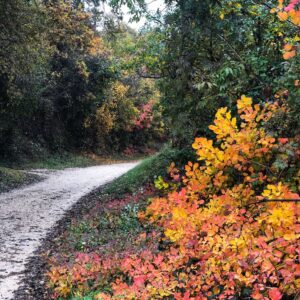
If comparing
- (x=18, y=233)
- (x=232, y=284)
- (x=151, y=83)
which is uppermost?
(x=151, y=83)

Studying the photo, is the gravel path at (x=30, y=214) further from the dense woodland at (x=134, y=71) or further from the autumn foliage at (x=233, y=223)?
the dense woodland at (x=134, y=71)

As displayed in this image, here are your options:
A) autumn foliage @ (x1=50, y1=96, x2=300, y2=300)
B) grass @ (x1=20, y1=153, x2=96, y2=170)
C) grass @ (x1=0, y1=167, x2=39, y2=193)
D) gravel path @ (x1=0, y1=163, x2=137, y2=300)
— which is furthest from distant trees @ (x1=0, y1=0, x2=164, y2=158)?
autumn foliage @ (x1=50, y1=96, x2=300, y2=300)

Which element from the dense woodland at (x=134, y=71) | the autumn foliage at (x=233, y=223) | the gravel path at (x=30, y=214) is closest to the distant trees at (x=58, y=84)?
the dense woodland at (x=134, y=71)

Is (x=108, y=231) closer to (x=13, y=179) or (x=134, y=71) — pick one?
(x=13, y=179)

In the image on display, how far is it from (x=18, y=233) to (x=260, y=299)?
6.35 meters

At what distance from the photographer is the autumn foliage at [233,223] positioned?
3.12 meters

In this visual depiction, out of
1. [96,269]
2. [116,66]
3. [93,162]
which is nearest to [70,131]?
[93,162]

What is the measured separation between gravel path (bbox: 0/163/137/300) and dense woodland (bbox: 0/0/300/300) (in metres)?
0.62

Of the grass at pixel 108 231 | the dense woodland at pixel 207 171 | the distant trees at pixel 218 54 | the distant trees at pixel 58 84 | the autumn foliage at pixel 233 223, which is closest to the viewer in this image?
the autumn foliage at pixel 233 223

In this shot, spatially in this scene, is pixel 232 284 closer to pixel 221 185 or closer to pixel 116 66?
pixel 221 185

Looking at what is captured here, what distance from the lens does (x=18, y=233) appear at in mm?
8156

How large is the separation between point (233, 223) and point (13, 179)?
1229cm

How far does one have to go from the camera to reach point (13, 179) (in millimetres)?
14625

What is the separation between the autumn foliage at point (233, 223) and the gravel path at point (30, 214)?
8.32 feet
